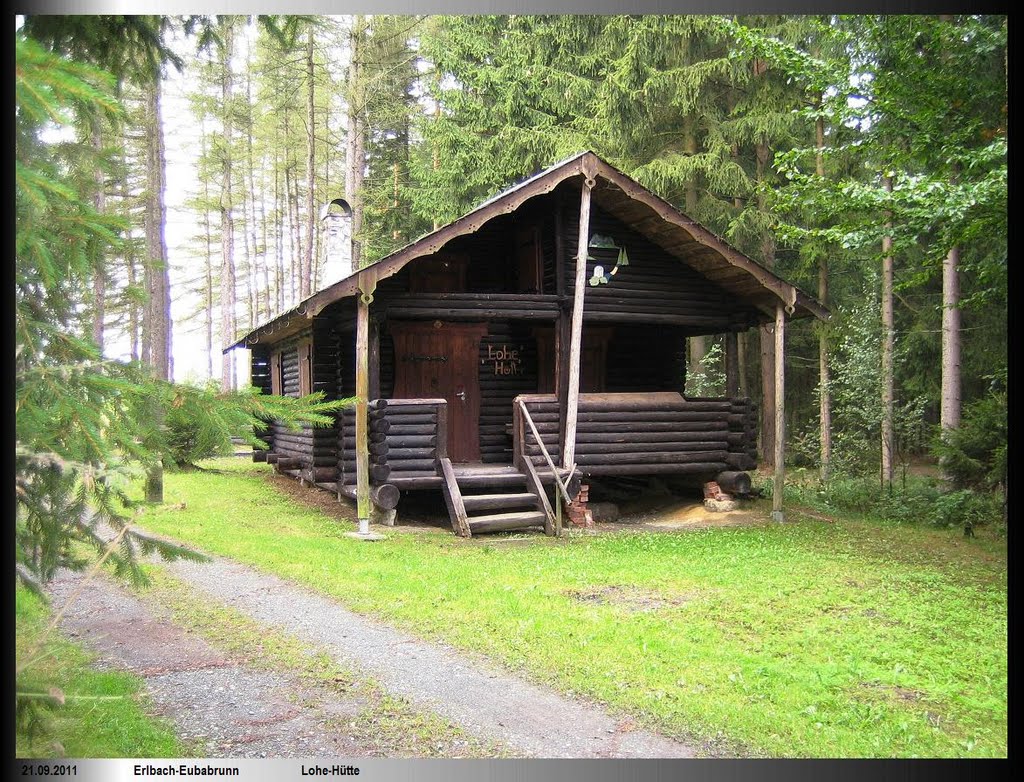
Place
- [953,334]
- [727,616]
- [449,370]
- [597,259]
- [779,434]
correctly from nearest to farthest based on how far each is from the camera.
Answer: [953,334]
[727,616]
[779,434]
[597,259]
[449,370]

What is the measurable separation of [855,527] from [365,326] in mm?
7282

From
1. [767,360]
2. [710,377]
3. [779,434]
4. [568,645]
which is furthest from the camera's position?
[767,360]

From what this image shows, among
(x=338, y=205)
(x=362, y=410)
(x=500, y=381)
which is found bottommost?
(x=362, y=410)

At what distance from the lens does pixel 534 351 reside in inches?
579

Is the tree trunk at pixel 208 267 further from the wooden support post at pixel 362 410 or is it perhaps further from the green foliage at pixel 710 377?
the green foliage at pixel 710 377

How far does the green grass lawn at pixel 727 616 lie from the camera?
421 cm

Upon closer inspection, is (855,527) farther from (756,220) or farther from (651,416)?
(756,220)

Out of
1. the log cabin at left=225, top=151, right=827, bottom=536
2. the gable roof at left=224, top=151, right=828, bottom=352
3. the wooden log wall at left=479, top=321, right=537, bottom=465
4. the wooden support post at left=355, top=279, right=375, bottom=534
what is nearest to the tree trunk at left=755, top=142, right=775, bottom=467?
the gable roof at left=224, top=151, right=828, bottom=352

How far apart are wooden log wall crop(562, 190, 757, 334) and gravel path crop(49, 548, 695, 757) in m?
7.15

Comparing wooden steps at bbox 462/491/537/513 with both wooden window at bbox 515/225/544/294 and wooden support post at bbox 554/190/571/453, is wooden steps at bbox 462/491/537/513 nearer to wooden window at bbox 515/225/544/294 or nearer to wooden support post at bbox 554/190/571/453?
wooden support post at bbox 554/190/571/453

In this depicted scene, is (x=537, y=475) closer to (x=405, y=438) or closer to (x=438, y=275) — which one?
(x=405, y=438)

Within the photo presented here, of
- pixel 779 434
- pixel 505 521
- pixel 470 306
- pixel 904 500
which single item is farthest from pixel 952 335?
pixel 470 306

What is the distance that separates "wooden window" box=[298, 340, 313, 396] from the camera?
535 inches

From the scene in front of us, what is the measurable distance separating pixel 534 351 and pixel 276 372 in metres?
6.46
